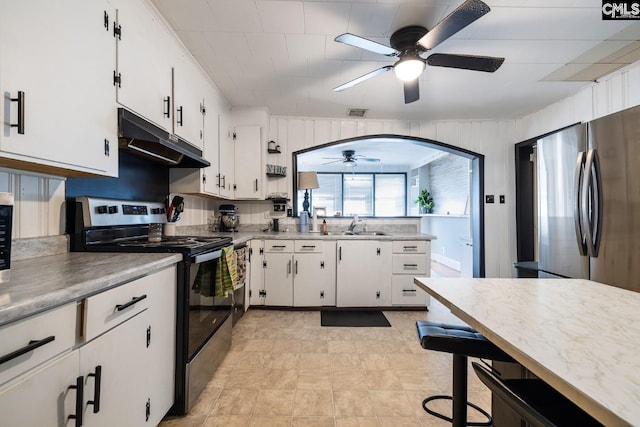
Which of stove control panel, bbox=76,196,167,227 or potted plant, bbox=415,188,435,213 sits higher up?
potted plant, bbox=415,188,435,213

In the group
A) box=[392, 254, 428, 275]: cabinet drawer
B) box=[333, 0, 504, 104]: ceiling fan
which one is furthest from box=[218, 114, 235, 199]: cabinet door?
box=[392, 254, 428, 275]: cabinet drawer

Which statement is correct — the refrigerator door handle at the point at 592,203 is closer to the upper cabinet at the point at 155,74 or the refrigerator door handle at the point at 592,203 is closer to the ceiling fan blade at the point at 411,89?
the ceiling fan blade at the point at 411,89

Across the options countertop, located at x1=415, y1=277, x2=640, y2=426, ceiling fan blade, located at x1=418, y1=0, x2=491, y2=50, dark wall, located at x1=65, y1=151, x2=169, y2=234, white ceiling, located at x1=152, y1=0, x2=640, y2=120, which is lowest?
countertop, located at x1=415, y1=277, x2=640, y2=426

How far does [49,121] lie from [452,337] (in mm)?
1775

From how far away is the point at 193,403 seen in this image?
1.64 m

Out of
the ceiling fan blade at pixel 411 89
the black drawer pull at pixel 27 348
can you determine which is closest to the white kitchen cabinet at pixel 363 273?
the ceiling fan blade at pixel 411 89

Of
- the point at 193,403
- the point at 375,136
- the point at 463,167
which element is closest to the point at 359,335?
the point at 193,403

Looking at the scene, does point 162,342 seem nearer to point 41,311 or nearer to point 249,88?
point 41,311

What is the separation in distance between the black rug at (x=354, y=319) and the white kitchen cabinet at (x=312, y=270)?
222 millimetres

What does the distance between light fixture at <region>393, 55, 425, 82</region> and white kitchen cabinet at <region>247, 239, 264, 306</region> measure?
2210mm

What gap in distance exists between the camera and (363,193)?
9.16 metres

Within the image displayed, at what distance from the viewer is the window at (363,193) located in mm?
9070

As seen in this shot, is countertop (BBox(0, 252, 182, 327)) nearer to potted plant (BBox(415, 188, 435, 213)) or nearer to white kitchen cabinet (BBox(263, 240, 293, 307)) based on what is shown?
white kitchen cabinet (BBox(263, 240, 293, 307))

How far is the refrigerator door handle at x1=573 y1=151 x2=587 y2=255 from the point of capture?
2.16m
